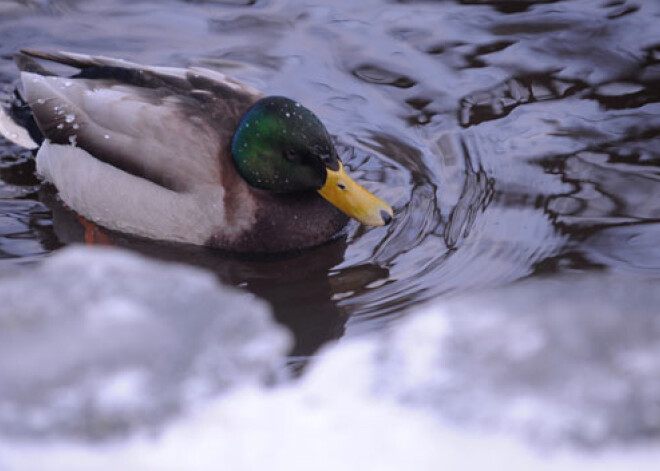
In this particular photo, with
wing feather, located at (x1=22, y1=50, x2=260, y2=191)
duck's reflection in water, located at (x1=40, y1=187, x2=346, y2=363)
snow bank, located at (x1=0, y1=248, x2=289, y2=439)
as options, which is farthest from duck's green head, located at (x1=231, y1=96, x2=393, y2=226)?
snow bank, located at (x1=0, y1=248, x2=289, y2=439)

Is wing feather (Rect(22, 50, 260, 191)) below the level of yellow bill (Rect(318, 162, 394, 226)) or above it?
above

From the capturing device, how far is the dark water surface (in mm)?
3787

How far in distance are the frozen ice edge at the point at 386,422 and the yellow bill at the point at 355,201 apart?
4.53 ft

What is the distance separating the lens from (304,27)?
18.0ft

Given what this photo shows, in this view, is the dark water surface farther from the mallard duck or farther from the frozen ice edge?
the frozen ice edge

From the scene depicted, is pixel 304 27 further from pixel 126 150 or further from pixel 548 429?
pixel 548 429

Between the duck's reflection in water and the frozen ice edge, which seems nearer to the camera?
the frozen ice edge

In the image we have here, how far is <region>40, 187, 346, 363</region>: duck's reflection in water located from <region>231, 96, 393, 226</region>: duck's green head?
0.76 ft

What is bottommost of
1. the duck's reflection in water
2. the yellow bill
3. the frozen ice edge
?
the duck's reflection in water

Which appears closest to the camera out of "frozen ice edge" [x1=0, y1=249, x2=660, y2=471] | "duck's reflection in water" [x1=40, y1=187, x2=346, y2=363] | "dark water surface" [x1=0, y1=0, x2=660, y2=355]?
"frozen ice edge" [x1=0, y1=249, x2=660, y2=471]

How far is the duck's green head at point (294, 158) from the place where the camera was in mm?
3912

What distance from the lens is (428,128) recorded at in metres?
4.71

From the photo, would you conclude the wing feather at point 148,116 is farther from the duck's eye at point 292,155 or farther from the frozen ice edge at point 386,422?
the frozen ice edge at point 386,422

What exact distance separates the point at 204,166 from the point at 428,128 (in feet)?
4.03
